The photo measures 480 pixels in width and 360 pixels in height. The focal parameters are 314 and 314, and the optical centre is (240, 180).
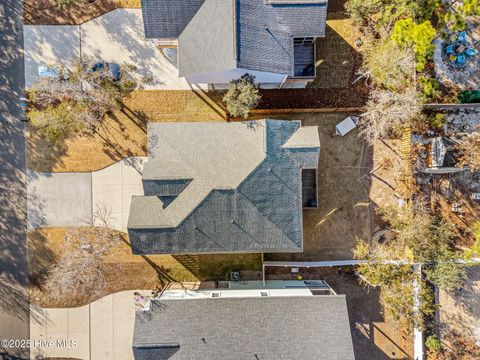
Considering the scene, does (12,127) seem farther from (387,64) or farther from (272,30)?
(387,64)

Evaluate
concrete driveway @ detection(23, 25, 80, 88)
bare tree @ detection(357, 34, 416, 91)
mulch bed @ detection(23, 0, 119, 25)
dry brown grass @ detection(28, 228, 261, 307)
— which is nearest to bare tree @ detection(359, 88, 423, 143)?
bare tree @ detection(357, 34, 416, 91)

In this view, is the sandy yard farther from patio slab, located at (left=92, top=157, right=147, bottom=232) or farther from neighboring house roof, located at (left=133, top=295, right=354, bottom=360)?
patio slab, located at (left=92, top=157, right=147, bottom=232)

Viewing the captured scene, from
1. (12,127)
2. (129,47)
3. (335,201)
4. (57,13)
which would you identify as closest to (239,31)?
(129,47)

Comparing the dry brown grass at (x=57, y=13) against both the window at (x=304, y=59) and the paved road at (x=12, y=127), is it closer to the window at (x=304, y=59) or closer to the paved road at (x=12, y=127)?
the paved road at (x=12, y=127)

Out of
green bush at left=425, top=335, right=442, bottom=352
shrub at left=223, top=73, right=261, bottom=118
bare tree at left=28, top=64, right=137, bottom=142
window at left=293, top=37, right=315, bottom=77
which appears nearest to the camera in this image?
shrub at left=223, top=73, right=261, bottom=118

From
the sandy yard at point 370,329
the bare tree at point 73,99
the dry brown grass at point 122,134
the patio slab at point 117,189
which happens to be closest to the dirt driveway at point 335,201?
the sandy yard at point 370,329
